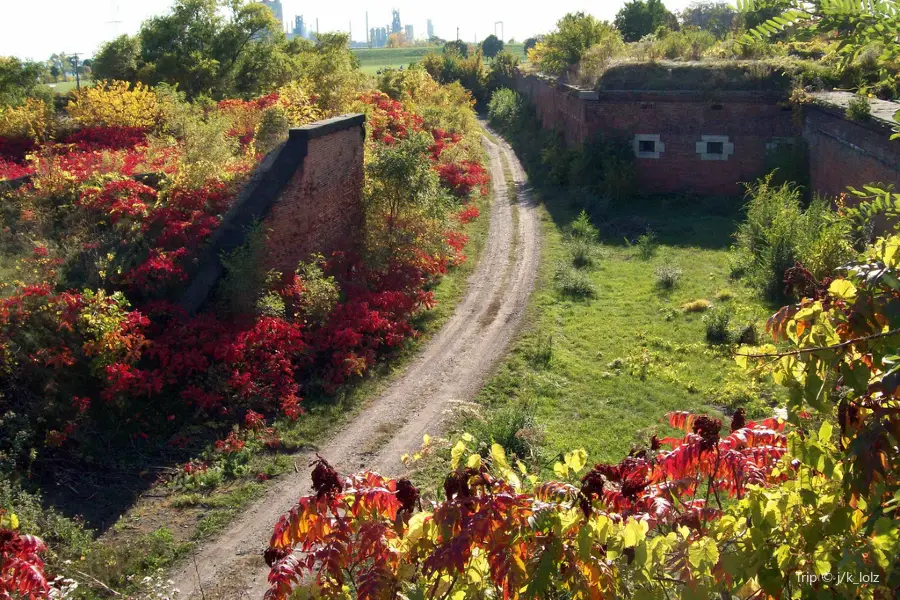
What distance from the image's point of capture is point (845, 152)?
16.1m

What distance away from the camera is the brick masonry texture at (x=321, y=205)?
39.8 feet

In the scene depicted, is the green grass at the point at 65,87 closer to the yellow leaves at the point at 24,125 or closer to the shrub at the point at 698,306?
the yellow leaves at the point at 24,125

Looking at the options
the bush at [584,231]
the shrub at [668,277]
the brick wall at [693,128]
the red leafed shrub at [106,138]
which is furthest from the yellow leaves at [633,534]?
the brick wall at [693,128]

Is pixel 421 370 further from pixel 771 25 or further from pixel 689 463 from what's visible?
pixel 771 25

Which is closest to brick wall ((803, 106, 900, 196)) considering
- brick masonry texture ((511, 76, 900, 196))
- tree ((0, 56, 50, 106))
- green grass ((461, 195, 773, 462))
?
brick masonry texture ((511, 76, 900, 196))

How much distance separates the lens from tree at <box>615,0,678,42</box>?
39656 mm

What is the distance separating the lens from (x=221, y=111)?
1783 centimetres

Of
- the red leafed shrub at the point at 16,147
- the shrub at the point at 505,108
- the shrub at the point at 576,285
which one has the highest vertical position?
the shrub at the point at 505,108

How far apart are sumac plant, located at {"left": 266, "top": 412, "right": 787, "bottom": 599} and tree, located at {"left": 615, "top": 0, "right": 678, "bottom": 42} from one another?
132 ft

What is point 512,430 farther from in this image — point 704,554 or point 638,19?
point 638,19

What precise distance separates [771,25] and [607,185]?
1820 cm

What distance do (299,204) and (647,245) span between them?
824cm

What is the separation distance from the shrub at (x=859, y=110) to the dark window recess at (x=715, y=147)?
4765 mm

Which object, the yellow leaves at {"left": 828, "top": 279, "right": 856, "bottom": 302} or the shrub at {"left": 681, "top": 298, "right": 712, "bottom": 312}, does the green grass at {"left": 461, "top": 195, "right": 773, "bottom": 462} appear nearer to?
the shrub at {"left": 681, "top": 298, "right": 712, "bottom": 312}
